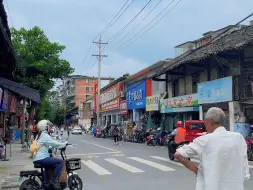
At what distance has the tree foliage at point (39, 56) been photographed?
31469 millimetres

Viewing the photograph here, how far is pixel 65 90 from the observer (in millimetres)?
137625

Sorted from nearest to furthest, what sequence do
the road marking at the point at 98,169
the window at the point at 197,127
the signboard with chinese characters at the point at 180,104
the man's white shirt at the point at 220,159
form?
the man's white shirt at the point at 220,159, the road marking at the point at 98,169, the window at the point at 197,127, the signboard with chinese characters at the point at 180,104

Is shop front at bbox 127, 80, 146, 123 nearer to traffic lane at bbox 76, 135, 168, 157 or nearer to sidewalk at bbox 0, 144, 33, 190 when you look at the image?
traffic lane at bbox 76, 135, 168, 157

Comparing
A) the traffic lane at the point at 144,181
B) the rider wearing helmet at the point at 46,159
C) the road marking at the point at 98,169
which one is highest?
the rider wearing helmet at the point at 46,159

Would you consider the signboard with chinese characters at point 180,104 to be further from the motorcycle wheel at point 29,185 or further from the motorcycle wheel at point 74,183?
the motorcycle wheel at point 29,185

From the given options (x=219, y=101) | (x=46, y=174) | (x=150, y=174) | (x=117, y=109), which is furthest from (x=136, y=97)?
(x=46, y=174)

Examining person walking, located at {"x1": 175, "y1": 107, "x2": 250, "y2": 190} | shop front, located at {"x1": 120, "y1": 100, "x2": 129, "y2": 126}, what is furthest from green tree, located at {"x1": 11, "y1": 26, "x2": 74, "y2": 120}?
person walking, located at {"x1": 175, "y1": 107, "x2": 250, "y2": 190}

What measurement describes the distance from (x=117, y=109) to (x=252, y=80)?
116 feet

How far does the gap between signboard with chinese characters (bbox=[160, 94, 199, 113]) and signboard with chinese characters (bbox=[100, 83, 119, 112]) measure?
2055 centimetres

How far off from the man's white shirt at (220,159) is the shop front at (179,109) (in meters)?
24.3

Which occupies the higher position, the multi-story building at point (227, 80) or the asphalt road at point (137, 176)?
the multi-story building at point (227, 80)

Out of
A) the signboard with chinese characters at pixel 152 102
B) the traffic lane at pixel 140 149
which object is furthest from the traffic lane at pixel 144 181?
the signboard with chinese characters at pixel 152 102

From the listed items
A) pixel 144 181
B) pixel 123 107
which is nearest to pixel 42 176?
pixel 144 181

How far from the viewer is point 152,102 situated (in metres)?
38.1
